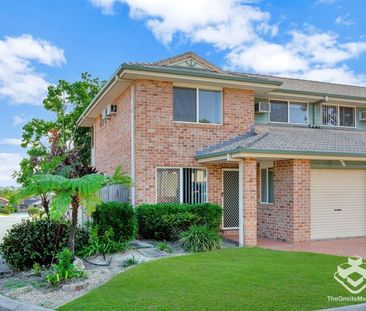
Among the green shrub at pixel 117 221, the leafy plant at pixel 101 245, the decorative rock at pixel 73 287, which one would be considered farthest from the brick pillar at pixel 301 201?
the decorative rock at pixel 73 287

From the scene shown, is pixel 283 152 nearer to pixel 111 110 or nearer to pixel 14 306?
pixel 111 110

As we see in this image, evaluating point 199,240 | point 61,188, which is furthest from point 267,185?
point 61,188

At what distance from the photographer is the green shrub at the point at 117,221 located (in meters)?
11.3

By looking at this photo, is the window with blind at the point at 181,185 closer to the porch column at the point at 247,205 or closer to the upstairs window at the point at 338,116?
the porch column at the point at 247,205

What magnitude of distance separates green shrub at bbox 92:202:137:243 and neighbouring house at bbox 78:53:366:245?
2244mm

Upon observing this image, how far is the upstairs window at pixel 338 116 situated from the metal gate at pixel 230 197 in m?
6.38

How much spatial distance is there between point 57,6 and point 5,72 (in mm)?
6984

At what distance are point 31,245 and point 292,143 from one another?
355 inches

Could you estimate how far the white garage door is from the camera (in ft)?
45.9

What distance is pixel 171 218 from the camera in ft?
41.5

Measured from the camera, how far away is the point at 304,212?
44.1 feet

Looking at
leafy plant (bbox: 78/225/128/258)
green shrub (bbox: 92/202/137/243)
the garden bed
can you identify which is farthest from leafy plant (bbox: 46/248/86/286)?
green shrub (bbox: 92/202/137/243)

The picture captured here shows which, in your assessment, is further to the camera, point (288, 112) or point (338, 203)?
point (288, 112)

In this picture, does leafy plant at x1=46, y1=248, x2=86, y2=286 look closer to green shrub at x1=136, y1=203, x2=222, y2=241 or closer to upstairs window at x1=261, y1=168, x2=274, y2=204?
green shrub at x1=136, y1=203, x2=222, y2=241
